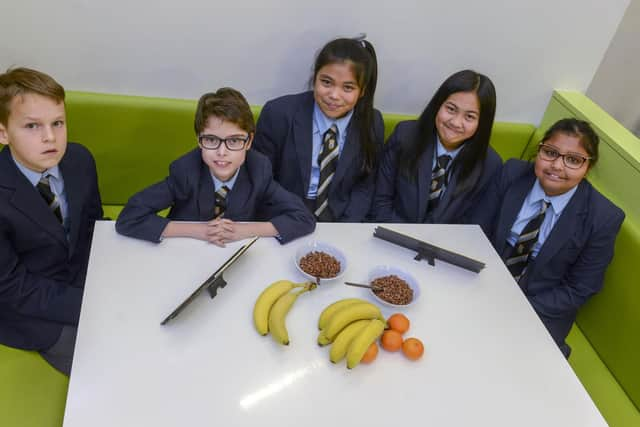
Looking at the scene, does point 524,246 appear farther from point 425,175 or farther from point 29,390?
point 29,390

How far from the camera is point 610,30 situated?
8.32 feet

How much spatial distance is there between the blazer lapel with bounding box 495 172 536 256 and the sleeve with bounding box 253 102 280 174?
105cm

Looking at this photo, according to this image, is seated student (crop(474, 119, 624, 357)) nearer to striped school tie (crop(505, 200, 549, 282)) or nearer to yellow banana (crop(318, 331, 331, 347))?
striped school tie (crop(505, 200, 549, 282))

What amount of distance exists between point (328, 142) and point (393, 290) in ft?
2.91

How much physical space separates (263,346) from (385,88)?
5.49 ft

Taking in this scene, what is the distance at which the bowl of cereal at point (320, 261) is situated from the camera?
157 cm

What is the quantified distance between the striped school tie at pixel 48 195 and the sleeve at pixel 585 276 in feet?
6.16

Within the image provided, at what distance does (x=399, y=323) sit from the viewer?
4.71 ft

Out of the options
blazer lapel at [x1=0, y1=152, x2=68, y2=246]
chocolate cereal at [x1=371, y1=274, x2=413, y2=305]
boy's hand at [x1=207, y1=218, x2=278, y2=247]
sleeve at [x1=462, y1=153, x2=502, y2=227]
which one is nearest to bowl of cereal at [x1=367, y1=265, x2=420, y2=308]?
chocolate cereal at [x1=371, y1=274, x2=413, y2=305]

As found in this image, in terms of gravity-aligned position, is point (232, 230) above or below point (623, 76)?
below

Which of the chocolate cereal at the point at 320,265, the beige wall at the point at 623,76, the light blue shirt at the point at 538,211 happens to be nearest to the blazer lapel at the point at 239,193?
the chocolate cereal at the point at 320,265

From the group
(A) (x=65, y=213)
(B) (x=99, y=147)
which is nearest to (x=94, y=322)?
(A) (x=65, y=213)

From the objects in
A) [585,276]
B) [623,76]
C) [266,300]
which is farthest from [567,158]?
[623,76]

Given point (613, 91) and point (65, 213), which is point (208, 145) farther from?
point (613, 91)
